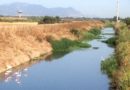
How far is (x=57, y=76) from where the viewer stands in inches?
973

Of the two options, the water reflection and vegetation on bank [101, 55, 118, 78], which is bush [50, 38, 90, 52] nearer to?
the water reflection

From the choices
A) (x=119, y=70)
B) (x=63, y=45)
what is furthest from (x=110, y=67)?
(x=63, y=45)

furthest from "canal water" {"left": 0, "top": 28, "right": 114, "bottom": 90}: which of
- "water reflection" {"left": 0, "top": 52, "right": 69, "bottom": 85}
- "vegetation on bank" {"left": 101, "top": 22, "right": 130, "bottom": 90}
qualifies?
"vegetation on bank" {"left": 101, "top": 22, "right": 130, "bottom": 90}

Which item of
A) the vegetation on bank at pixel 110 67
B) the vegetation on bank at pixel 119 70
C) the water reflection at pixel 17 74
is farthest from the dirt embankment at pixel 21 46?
the vegetation on bank at pixel 119 70

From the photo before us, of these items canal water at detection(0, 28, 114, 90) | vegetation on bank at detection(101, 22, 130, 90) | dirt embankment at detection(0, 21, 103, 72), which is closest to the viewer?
vegetation on bank at detection(101, 22, 130, 90)

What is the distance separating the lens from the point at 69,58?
114ft

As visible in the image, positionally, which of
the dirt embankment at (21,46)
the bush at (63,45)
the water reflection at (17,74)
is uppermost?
the dirt embankment at (21,46)

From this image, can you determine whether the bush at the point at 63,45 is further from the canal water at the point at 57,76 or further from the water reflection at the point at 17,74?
the water reflection at the point at 17,74

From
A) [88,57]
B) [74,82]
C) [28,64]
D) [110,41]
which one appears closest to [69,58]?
[88,57]

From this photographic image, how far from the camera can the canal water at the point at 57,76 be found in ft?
70.6

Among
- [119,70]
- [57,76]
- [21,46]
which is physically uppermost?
[119,70]

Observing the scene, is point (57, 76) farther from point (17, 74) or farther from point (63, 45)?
point (63, 45)

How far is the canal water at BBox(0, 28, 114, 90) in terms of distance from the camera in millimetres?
21531

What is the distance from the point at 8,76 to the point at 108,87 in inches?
269
